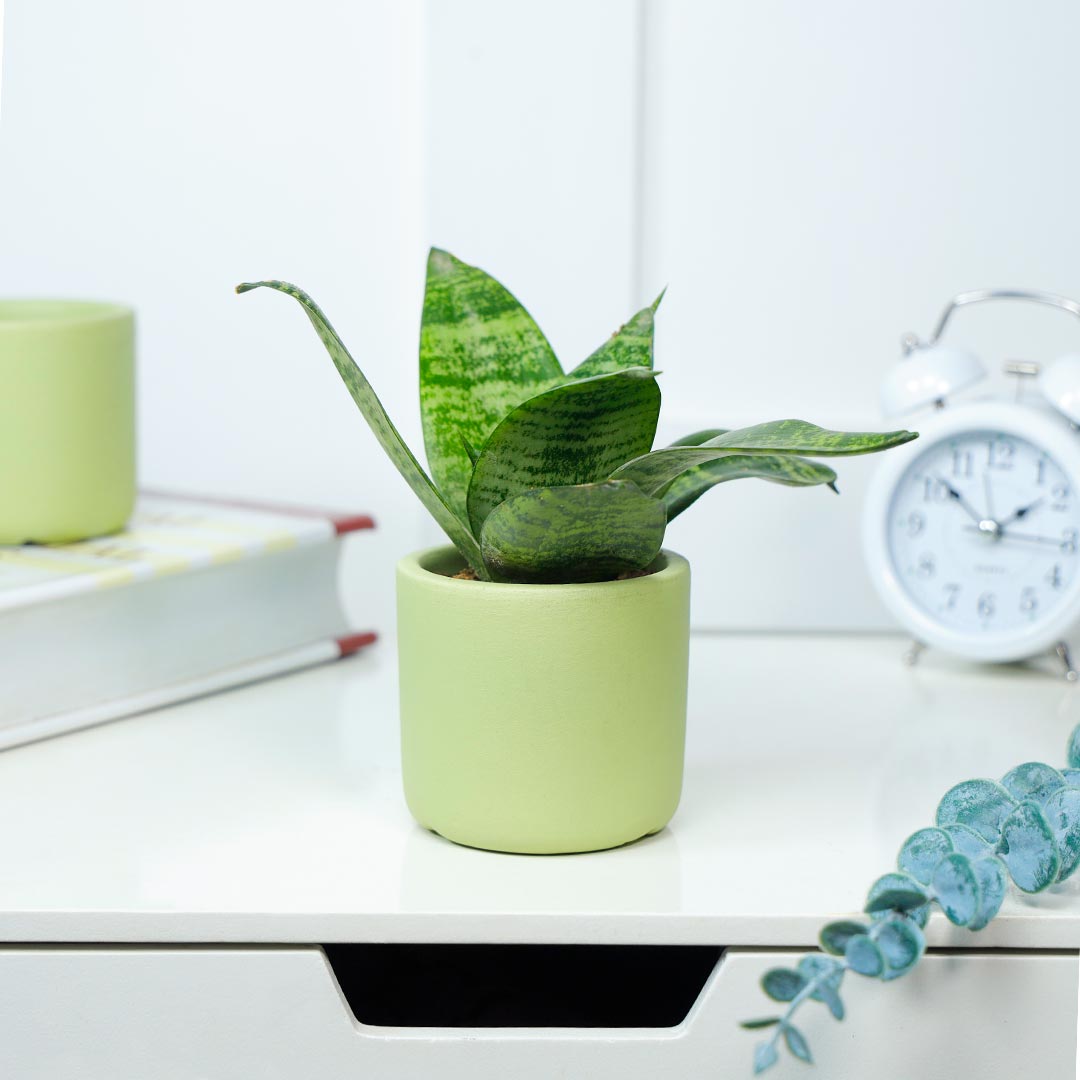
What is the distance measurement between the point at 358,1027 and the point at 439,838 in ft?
0.28

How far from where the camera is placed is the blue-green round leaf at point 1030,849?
0.47 meters

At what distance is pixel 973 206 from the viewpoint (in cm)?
87

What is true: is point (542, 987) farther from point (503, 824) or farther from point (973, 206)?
point (973, 206)

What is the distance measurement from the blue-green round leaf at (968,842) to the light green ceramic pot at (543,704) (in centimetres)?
11

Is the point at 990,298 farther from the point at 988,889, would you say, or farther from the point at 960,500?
the point at 988,889

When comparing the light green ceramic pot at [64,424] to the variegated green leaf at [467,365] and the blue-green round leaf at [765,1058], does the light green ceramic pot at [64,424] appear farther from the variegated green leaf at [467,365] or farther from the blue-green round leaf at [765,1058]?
the blue-green round leaf at [765,1058]

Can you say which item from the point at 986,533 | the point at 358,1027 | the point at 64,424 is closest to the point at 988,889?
the point at 358,1027

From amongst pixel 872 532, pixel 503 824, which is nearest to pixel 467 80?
pixel 872 532

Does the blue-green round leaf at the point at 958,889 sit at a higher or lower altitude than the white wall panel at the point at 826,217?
lower

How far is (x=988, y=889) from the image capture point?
0.46 m

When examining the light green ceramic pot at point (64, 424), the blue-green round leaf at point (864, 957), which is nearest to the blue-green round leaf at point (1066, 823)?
the blue-green round leaf at point (864, 957)

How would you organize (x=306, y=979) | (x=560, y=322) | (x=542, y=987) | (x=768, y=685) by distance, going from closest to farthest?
(x=306, y=979)
(x=542, y=987)
(x=768, y=685)
(x=560, y=322)

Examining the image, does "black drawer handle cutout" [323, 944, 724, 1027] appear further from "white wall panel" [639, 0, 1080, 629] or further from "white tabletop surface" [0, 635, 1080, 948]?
"white wall panel" [639, 0, 1080, 629]

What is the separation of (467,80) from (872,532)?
14.4 inches
